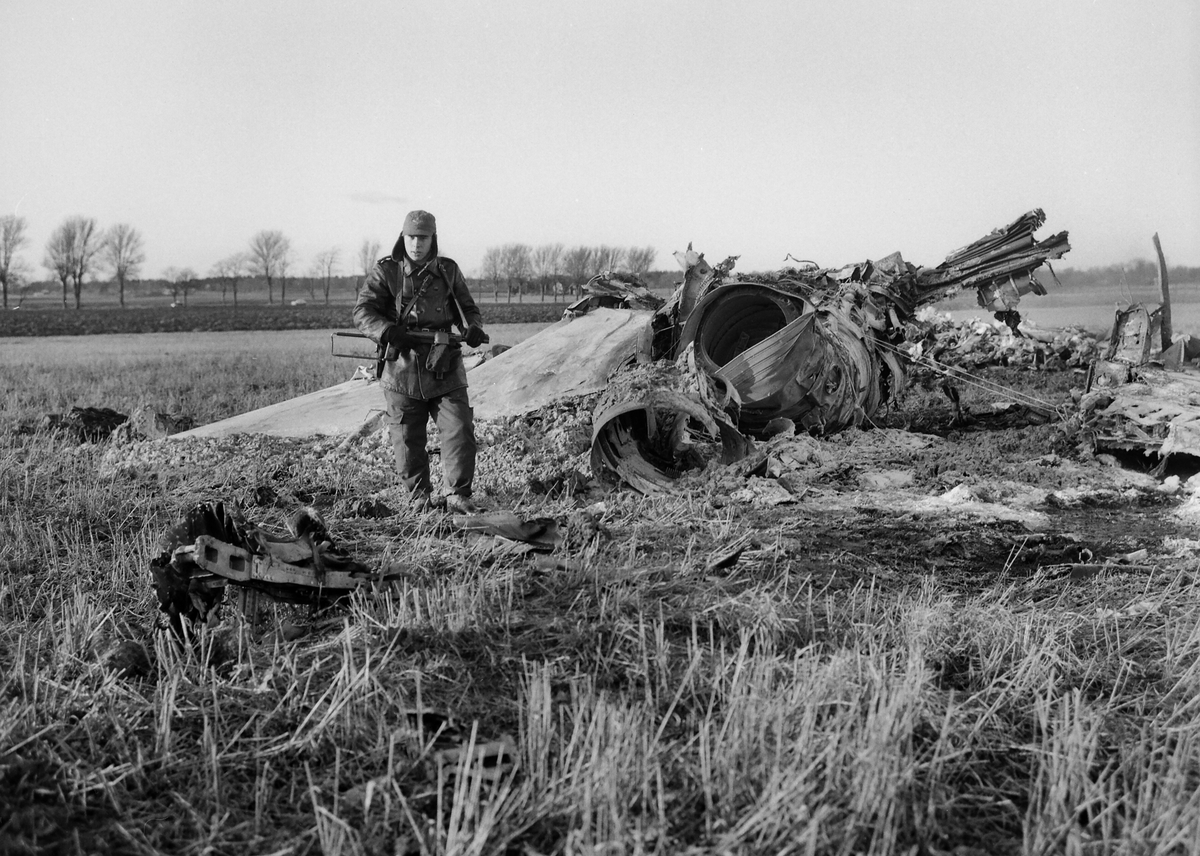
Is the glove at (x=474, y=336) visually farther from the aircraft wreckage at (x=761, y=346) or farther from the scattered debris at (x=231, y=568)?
the scattered debris at (x=231, y=568)

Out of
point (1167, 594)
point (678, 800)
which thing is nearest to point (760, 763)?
point (678, 800)

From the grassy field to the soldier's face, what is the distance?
5.37 ft

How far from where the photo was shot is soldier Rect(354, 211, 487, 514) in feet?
20.1

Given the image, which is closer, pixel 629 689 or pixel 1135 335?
pixel 629 689

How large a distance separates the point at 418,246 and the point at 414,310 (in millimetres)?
412

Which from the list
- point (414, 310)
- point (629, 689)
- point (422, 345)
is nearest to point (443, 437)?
point (422, 345)

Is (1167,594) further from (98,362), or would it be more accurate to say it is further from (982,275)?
(98,362)

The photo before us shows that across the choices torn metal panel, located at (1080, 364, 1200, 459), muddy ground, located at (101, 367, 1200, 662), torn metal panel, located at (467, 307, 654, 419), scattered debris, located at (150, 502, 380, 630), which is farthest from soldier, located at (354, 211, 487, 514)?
torn metal panel, located at (1080, 364, 1200, 459)

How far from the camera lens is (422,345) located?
6.18 meters

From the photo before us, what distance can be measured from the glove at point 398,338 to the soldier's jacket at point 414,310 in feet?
0.15

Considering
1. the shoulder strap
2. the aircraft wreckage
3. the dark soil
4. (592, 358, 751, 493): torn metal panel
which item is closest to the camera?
the shoulder strap

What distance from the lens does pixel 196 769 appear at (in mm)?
2803

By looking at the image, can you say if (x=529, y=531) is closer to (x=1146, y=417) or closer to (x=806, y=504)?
(x=806, y=504)

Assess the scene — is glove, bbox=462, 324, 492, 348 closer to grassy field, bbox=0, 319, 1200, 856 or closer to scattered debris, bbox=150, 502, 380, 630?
grassy field, bbox=0, 319, 1200, 856
